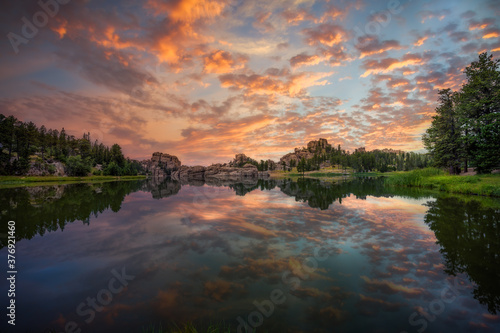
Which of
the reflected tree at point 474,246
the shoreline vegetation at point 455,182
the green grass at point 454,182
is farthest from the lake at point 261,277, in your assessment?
the shoreline vegetation at point 455,182

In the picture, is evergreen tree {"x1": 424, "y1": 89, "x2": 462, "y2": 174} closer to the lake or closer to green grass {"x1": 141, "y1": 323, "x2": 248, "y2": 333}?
the lake

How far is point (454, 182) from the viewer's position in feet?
115

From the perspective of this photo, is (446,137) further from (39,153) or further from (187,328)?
(39,153)

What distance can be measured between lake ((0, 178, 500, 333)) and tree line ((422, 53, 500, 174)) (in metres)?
32.2

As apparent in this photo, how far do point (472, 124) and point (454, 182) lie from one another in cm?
1331

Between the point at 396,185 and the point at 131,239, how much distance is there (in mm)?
58356

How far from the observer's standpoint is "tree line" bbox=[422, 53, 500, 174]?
34372 millimetres

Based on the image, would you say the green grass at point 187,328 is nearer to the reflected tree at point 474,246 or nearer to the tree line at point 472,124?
the reflected tree at point 474,246

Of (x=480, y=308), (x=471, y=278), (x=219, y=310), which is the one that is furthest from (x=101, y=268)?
(x=471, y=278)

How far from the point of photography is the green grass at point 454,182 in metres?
28.7

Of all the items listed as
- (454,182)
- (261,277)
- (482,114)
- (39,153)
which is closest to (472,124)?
(482,114)

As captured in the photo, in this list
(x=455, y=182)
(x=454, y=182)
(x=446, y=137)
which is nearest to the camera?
(x=455, y=182)

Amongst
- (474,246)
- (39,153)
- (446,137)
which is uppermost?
(39,153)

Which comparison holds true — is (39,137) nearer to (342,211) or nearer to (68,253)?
(68,253)
